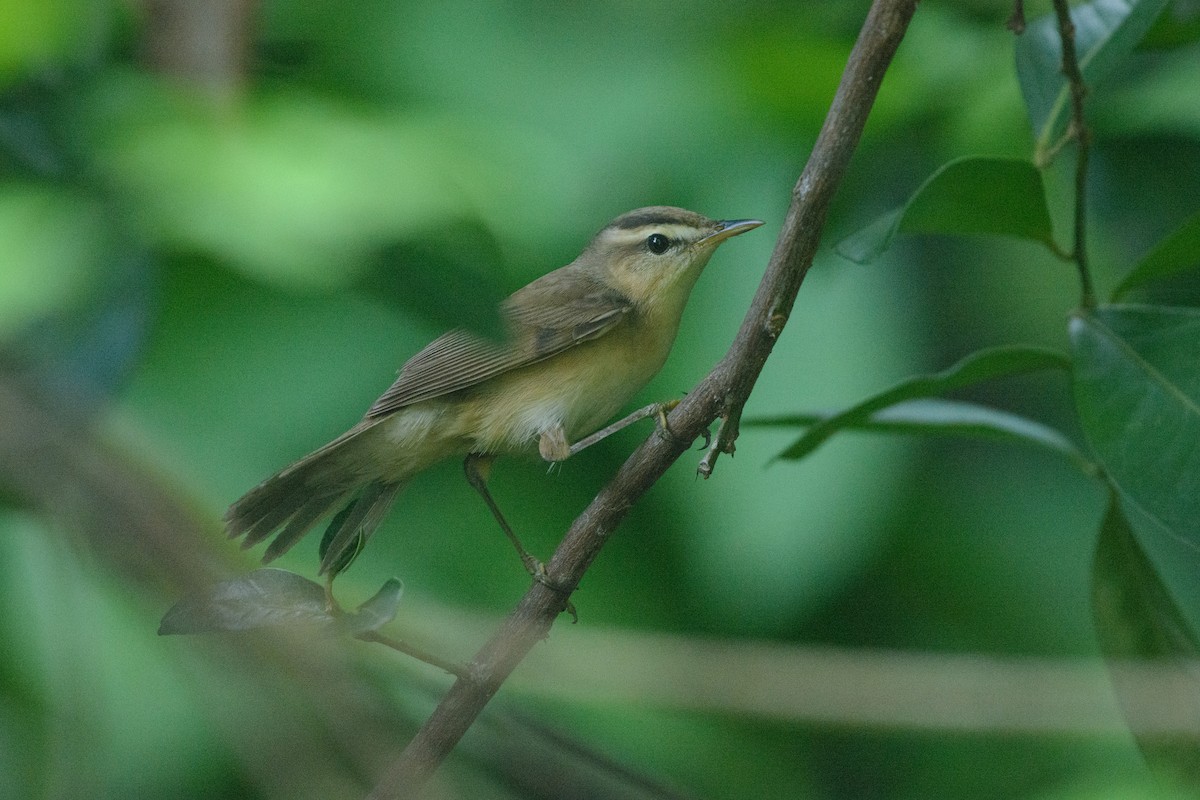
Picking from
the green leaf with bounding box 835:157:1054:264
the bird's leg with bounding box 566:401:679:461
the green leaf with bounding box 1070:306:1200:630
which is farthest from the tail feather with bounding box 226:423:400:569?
the green leaf with bounding box 1070:306:1200:630

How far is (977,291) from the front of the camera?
270 cm

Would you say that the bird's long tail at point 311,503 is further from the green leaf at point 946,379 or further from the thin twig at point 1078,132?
the thin twig at point 1078,132

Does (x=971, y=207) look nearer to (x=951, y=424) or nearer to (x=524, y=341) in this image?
(x=951, y=424)

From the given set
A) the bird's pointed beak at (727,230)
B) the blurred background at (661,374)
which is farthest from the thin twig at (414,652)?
the bird's pointed beak at (727,230)

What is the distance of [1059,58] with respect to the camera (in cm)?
156

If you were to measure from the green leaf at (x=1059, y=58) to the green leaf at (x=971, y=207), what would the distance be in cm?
12

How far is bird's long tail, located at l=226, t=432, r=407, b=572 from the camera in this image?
1469mm

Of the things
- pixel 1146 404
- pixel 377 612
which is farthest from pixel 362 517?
pixel 1146 404

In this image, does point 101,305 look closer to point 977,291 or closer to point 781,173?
point 781,173

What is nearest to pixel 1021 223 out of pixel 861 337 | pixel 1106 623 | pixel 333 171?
pixel 1106 623

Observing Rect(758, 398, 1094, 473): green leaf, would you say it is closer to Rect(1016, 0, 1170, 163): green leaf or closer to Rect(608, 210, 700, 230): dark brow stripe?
Rect(1016, 0, 1170, 163): green leaf

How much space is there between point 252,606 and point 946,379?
0.91m

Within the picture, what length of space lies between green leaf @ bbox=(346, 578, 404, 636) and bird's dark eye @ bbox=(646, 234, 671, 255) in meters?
1.04

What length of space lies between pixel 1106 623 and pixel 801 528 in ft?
2.55
